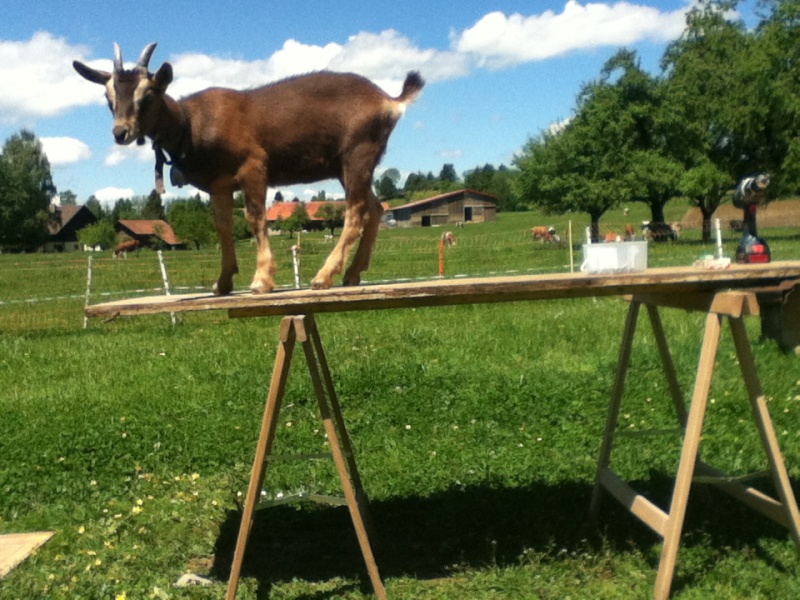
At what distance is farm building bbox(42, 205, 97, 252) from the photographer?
72.0m

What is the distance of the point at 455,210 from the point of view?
170ft

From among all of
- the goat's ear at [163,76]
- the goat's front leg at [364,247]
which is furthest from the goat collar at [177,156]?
the goat's front leg at [364,247]

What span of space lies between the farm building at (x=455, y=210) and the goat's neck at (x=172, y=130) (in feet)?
99.0

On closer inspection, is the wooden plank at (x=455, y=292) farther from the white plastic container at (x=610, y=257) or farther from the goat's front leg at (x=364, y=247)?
the goat's front leg at (x=364, y=247)

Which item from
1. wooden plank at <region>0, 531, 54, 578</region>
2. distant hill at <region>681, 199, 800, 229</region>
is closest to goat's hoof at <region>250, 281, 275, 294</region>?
wooden plank at <region>0, 531, 54, 578</region>

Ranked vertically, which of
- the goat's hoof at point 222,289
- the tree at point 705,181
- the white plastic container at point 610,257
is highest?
the tree at point 705,181

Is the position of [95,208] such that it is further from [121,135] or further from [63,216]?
[121,135]

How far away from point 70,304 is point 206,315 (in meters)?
4.95

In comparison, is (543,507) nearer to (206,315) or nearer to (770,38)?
(206,315)

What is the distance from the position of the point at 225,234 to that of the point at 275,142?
21.0 inches

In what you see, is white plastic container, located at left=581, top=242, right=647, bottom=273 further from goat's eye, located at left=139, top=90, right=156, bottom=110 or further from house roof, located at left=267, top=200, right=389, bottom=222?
goat's eye, located at left=139, top=90, right=156, bottom=110

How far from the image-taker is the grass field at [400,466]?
479cm

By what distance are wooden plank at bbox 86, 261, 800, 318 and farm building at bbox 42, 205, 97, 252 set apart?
7121cm

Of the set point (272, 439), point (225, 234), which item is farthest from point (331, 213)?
point (272, 439)
